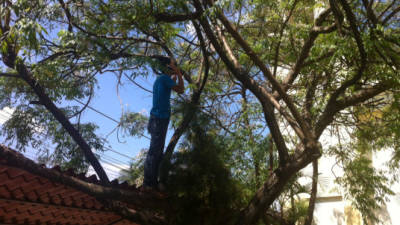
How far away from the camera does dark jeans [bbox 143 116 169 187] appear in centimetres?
381

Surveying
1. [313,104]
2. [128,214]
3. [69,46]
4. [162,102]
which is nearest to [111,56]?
[69,46]

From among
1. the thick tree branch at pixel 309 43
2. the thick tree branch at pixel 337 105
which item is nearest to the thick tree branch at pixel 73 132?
the thick tree branch at pixel 337 105

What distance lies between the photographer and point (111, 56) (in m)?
4.18

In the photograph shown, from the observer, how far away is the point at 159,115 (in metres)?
4.04

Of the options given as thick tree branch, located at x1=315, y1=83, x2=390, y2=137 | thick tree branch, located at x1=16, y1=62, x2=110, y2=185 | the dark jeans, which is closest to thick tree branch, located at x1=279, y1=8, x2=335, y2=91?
thick tree branch, located at x1=315, y1=83, x2=390, y2=137

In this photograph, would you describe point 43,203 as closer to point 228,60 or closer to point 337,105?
point 228,60

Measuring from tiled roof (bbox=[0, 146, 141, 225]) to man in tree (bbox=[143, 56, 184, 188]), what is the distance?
1.79 ft

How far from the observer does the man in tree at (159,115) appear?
12.6ft

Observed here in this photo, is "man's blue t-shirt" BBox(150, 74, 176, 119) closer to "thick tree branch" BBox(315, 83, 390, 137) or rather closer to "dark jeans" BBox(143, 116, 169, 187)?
"dark jeans" BBox(143, 116, 169, 187)

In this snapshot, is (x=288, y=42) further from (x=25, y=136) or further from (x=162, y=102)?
(x=25, y=136)

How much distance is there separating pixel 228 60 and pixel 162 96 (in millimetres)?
908

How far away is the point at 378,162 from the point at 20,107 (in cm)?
860

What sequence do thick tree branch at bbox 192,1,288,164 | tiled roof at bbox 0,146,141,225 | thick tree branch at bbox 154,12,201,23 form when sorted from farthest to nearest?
thick tree branch at bbox 154,12,201,23
thick tree branch at bbox 192,1,288,164
tiled roof at bbox 0,146,141,225

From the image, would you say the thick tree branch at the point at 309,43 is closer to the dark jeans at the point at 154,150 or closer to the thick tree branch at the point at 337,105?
the thick tree branch at the point at 337,105
